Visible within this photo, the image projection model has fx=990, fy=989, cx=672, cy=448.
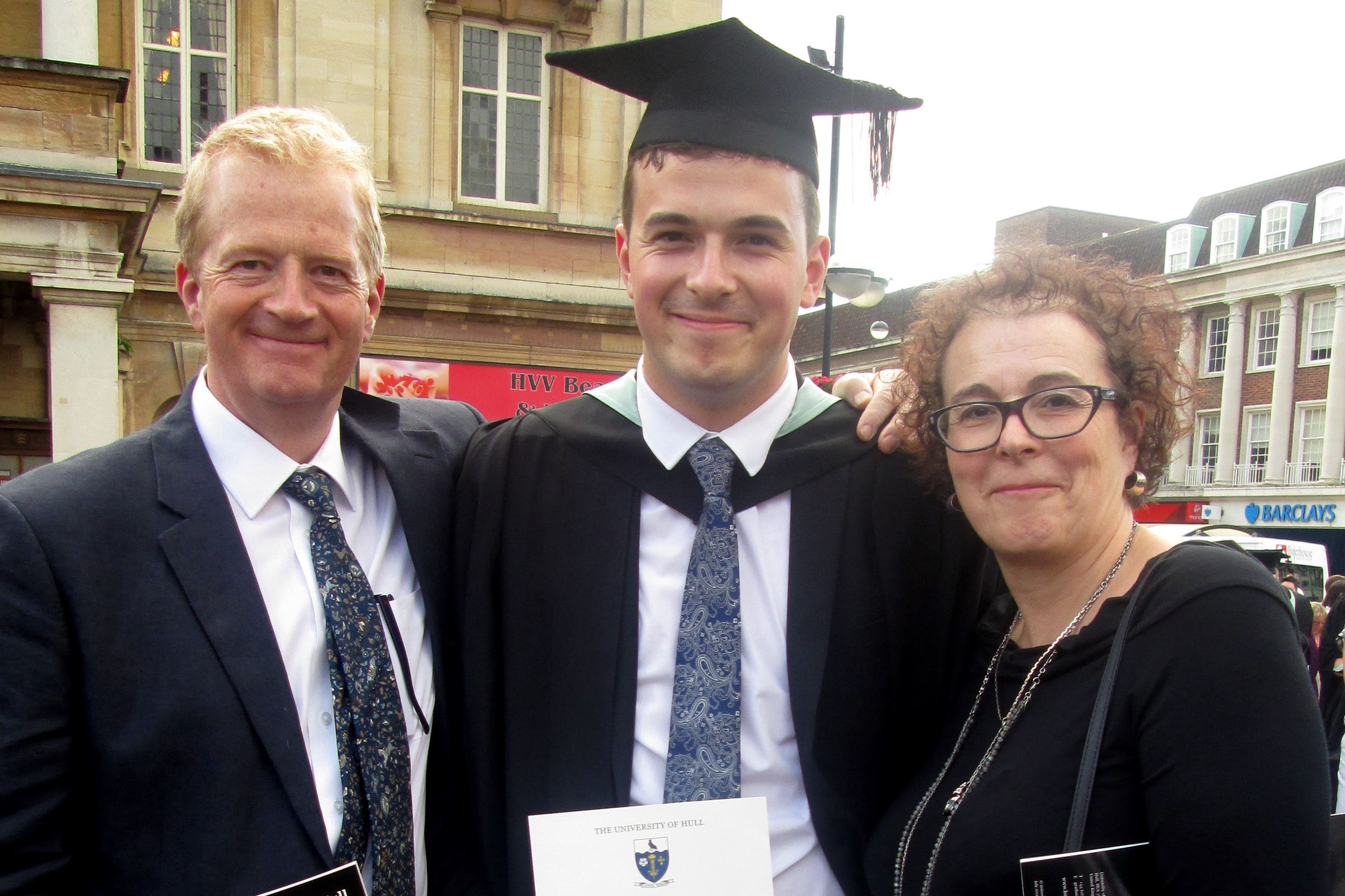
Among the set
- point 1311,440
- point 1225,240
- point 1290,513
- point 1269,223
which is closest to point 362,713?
point 1290,513

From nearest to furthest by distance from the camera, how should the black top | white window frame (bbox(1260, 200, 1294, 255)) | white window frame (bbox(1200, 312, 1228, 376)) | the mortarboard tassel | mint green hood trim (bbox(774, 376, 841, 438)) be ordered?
1. the black top
2. mint green hood trim (bbox(774, 376, 841, 438))
3. the mortarboard tassel
4. white window frame (bbox(1200, 312, 1228, 376))
5. white window frame (bbox(1260, 200, 1294, 255))

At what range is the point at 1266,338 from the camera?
2839 cm

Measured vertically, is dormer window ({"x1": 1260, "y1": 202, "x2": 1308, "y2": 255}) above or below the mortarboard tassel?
above

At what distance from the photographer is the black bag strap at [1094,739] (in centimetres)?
165

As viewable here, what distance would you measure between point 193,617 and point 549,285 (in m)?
9.61

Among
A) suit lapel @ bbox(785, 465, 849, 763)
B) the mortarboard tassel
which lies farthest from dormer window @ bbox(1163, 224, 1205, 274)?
suit lapel @ bbox(785, 465, 849, 763)

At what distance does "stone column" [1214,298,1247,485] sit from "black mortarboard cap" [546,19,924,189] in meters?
30.5

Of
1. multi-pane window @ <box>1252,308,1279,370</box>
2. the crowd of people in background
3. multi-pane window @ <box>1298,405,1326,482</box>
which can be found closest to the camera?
the crowd of people in background

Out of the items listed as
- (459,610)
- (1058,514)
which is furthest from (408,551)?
(1058,514)

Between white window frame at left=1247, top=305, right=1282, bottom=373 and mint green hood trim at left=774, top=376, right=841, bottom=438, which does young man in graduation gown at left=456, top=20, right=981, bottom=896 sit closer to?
mint green hood trim at left=774, top=376, right=841, bottom=438

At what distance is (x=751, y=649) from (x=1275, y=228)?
34.0 m

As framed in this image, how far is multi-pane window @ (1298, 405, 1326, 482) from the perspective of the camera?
87.4 ft

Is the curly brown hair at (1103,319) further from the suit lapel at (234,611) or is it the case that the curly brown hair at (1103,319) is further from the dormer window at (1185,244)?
the dormer window at (1185,244)

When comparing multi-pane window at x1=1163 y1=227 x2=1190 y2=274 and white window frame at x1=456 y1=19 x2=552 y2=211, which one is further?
multi-pane window at x1=1163 y1=227 x2=1190 y2=274
